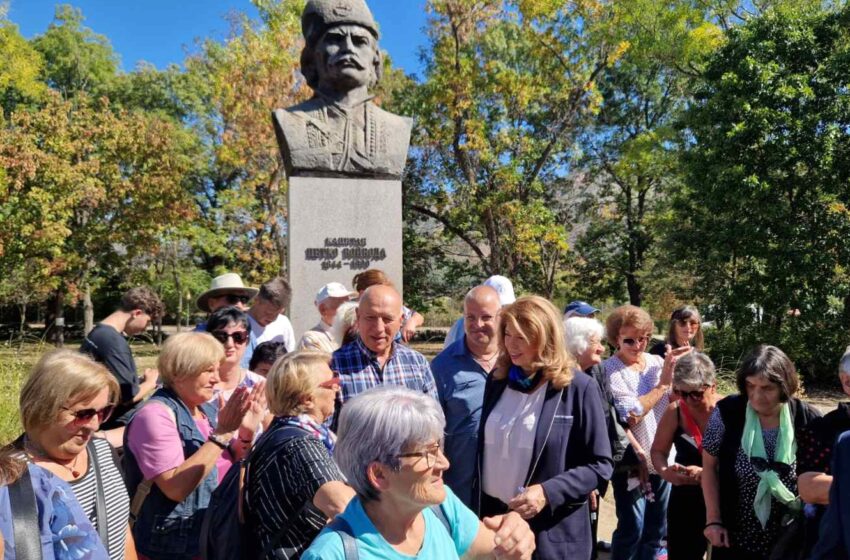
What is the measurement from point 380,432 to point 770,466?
2.08 meters

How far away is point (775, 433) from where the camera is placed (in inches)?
121

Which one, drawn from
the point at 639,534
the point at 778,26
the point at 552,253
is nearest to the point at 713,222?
the point at 778,26

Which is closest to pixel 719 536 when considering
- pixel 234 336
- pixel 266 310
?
pixel 234 336

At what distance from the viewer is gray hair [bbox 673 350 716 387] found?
3.77m

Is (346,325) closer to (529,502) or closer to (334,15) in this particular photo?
(529,502)

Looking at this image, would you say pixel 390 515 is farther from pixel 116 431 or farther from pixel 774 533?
pixel 116 431

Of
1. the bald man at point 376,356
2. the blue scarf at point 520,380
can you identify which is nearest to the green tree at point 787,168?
the bald man at point 376,356

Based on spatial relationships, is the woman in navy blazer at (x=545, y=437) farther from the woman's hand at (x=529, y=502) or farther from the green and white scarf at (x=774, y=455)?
the green and white scarf at (x=774, y=455)

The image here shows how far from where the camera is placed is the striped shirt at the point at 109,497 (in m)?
2.25

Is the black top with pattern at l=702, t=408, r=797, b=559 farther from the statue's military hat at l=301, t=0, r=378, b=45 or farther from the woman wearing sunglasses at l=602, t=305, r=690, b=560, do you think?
the statue's military hat at l=301, t=0, r=378, b=45

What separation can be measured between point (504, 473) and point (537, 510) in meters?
0.28

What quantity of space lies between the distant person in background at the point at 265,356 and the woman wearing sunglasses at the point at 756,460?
7.80ft

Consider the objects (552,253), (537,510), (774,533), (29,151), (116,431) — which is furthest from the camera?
(552,253)

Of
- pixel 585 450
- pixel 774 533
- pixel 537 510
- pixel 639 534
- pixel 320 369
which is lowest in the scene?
pixel 639 534
